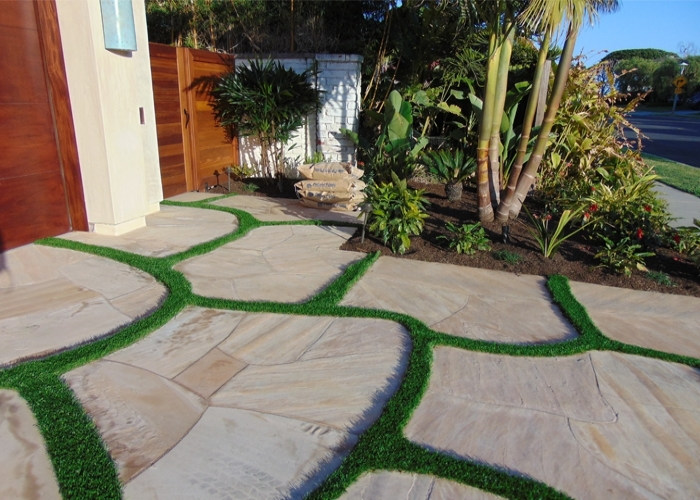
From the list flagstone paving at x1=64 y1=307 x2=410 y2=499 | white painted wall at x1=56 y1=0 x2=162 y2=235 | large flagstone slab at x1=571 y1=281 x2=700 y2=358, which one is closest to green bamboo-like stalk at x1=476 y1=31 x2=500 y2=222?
large flagstone slab at x1=571 y1=281 x2=700 y2=358

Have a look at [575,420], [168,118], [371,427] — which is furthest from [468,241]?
[168,118]

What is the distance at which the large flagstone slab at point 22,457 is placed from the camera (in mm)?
2055

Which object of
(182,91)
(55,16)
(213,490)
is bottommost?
(213,490)

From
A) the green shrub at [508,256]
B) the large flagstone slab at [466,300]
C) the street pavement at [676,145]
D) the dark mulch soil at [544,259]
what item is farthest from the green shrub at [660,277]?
the street pavement at [676,145]

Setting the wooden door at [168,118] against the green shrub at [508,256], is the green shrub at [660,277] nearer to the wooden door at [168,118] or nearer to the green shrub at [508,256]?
the green shrub at [508,256]

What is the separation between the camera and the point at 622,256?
4.64m

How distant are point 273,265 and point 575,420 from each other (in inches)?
118

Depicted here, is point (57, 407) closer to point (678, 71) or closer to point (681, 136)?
point (681, 136)

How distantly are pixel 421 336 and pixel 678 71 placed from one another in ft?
183

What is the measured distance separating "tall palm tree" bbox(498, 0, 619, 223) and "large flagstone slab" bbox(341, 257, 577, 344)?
141cm

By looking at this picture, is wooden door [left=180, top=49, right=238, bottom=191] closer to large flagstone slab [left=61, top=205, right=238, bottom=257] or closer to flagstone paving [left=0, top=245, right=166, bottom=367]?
large flagstone slab [left=61, top=205, right=238, bottom=257]

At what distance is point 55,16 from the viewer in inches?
193

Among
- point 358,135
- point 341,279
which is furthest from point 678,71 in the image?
point 341,279

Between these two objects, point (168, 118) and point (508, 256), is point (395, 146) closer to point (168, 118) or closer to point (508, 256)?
point (508, 256)
